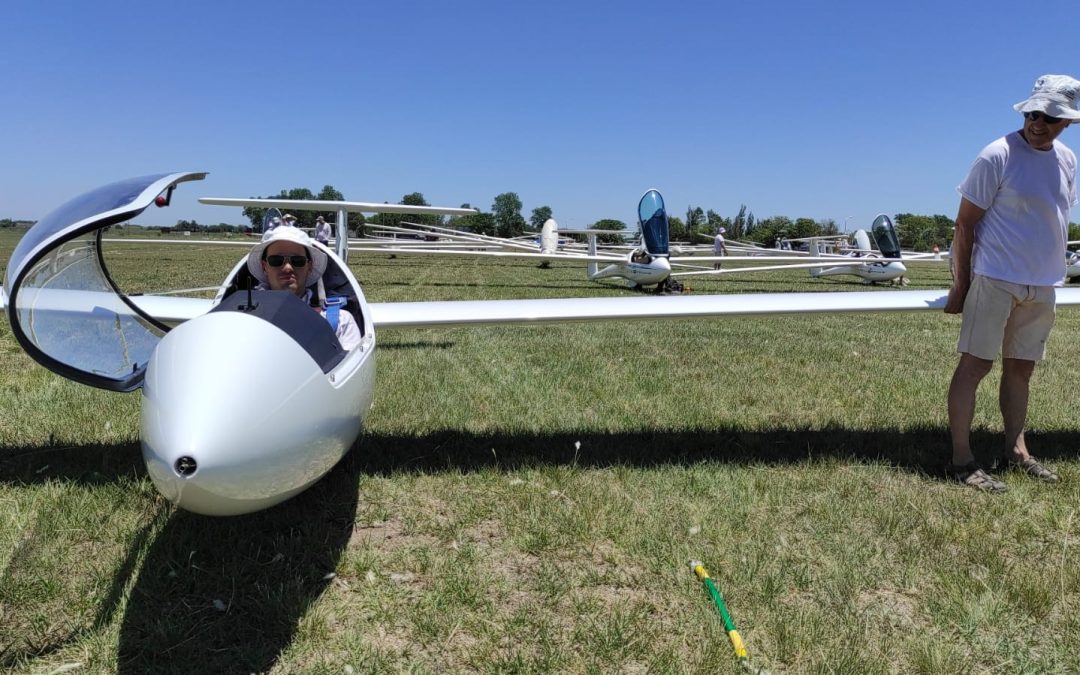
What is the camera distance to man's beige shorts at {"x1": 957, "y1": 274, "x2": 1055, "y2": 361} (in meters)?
3.54

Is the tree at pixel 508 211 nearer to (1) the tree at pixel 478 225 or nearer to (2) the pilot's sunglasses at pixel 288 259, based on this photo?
(1) the tree at pixel 478 225

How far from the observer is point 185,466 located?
1894mm

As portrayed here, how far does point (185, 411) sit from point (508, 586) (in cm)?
146

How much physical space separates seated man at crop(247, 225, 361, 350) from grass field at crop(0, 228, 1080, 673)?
36.2 inches

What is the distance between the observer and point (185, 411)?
195cm

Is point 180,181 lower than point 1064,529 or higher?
higher

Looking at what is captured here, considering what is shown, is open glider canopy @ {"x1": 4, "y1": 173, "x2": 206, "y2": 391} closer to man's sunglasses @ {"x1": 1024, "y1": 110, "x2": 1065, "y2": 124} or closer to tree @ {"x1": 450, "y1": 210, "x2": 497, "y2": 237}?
man's sunglasses @ {"x1": 1024, "y1": 110, "x2": 1065, "y2": 124}

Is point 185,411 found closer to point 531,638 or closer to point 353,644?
point 353,644

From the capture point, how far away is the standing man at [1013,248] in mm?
3379

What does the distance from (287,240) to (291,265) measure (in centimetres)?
14

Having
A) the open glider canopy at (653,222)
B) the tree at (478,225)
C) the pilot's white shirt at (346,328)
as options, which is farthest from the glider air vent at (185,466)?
the tree at (478,225)

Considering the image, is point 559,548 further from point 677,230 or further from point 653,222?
point 677,230

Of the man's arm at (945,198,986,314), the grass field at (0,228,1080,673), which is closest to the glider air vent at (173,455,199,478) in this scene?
the grass field at (0,228,1080,673)

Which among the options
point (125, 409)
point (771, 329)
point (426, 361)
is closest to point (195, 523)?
point (125, 409)
